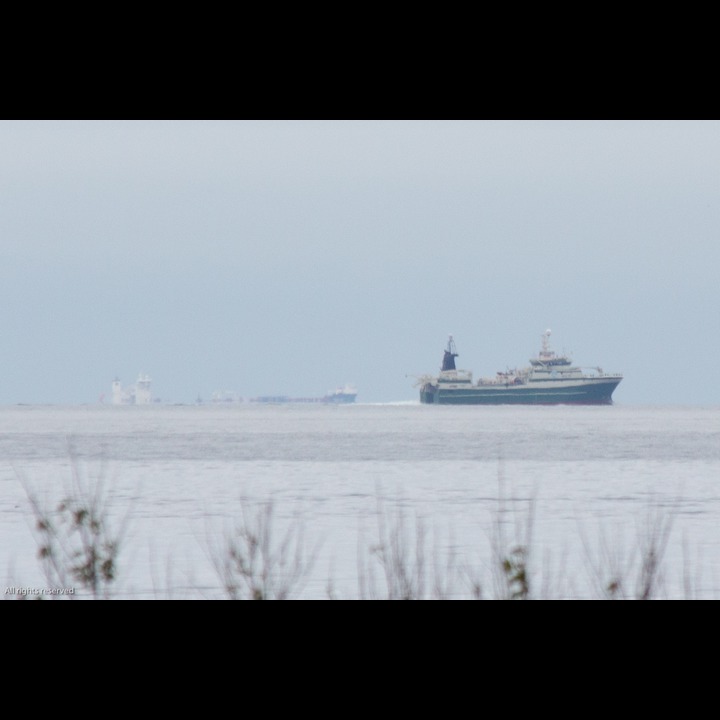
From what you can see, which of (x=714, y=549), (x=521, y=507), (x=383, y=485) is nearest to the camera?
(x=714, y=549)

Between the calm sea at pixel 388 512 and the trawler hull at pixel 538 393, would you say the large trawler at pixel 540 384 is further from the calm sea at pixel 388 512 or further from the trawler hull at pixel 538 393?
the calm sea at pixel 388 512

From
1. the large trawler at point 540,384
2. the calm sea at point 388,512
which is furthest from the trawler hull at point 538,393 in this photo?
the calm sea at point 388,512

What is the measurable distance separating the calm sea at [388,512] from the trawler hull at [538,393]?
31222 mm

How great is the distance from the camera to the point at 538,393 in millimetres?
62375

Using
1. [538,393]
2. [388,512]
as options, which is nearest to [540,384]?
[538,393]

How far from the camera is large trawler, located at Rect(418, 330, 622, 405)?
198ft

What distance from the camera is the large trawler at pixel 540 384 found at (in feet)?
198
